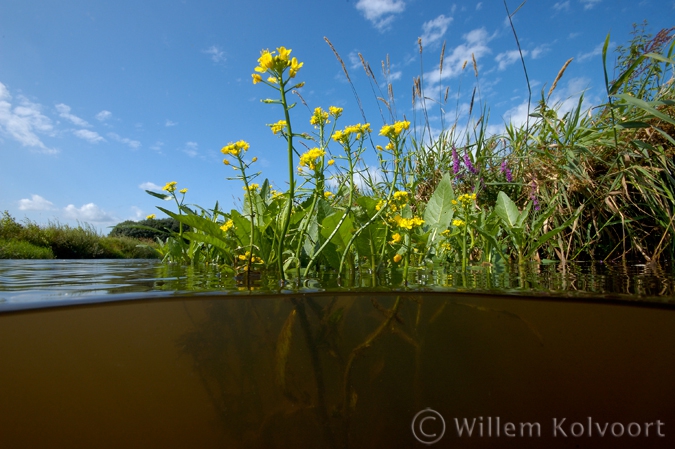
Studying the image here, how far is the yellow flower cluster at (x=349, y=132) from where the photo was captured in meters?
1.82

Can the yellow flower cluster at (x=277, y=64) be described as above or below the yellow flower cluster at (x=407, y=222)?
above

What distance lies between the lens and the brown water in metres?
1.64

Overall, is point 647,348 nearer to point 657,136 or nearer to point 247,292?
point 247,292

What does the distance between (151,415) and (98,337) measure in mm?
431

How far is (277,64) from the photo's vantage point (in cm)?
135

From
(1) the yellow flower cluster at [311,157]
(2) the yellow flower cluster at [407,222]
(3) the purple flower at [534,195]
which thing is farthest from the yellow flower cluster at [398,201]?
(3) the purple flower at [534,195]

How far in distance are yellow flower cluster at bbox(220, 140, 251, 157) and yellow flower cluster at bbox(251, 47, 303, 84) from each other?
0.39 meters

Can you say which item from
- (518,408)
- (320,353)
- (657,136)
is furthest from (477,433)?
(657,136)

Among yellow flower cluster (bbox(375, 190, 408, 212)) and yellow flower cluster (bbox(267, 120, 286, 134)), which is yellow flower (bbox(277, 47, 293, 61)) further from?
yellow flower cluster (bbox(375, 190, 408, 212))

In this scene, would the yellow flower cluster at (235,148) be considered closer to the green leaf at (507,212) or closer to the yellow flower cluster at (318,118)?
the yellow flower cluster at (318,118)

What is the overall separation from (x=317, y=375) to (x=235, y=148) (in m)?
1.03

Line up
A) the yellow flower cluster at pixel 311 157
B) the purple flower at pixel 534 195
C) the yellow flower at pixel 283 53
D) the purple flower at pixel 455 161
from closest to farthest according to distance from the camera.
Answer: the yellow flower at pixel 283 53 < the yellow flower cluster at pixel 311 157 < the purple flower at pixel 534 195 < the purple flower at pixel 455 161

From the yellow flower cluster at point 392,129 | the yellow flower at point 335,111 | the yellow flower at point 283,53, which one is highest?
the yellow flower at point 335,111

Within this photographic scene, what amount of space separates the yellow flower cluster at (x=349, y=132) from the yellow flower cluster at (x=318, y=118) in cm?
29
